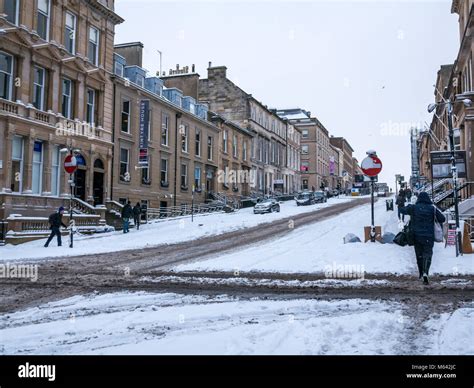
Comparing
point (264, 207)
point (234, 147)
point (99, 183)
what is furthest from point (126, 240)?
point (234, 147)

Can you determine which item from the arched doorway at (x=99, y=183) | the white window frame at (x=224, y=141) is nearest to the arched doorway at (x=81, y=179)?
the arched doorway at (x=99, y=183)

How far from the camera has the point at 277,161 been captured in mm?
65562

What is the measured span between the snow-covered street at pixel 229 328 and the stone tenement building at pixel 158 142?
76.0 feet

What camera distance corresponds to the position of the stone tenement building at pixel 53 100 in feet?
70.6

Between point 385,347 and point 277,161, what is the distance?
200 ft

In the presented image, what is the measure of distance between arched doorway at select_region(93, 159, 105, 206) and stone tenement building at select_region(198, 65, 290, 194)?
28073mm

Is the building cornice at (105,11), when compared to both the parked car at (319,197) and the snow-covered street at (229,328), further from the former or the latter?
the parked car at (319,197)

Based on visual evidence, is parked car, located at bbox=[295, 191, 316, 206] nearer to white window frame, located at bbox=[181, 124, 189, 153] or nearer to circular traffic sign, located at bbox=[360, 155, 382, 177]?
white window frame, located at bbox=[181, 124, 189, 153]

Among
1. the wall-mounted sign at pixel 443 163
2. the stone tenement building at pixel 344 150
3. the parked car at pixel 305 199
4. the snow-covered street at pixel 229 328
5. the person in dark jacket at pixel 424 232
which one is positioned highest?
the stone tenement building at pixel 344 150

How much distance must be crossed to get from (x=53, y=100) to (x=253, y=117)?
3404 centimetres

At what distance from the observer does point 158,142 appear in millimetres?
34625

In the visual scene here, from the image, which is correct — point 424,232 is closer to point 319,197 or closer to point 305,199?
point 305,199
